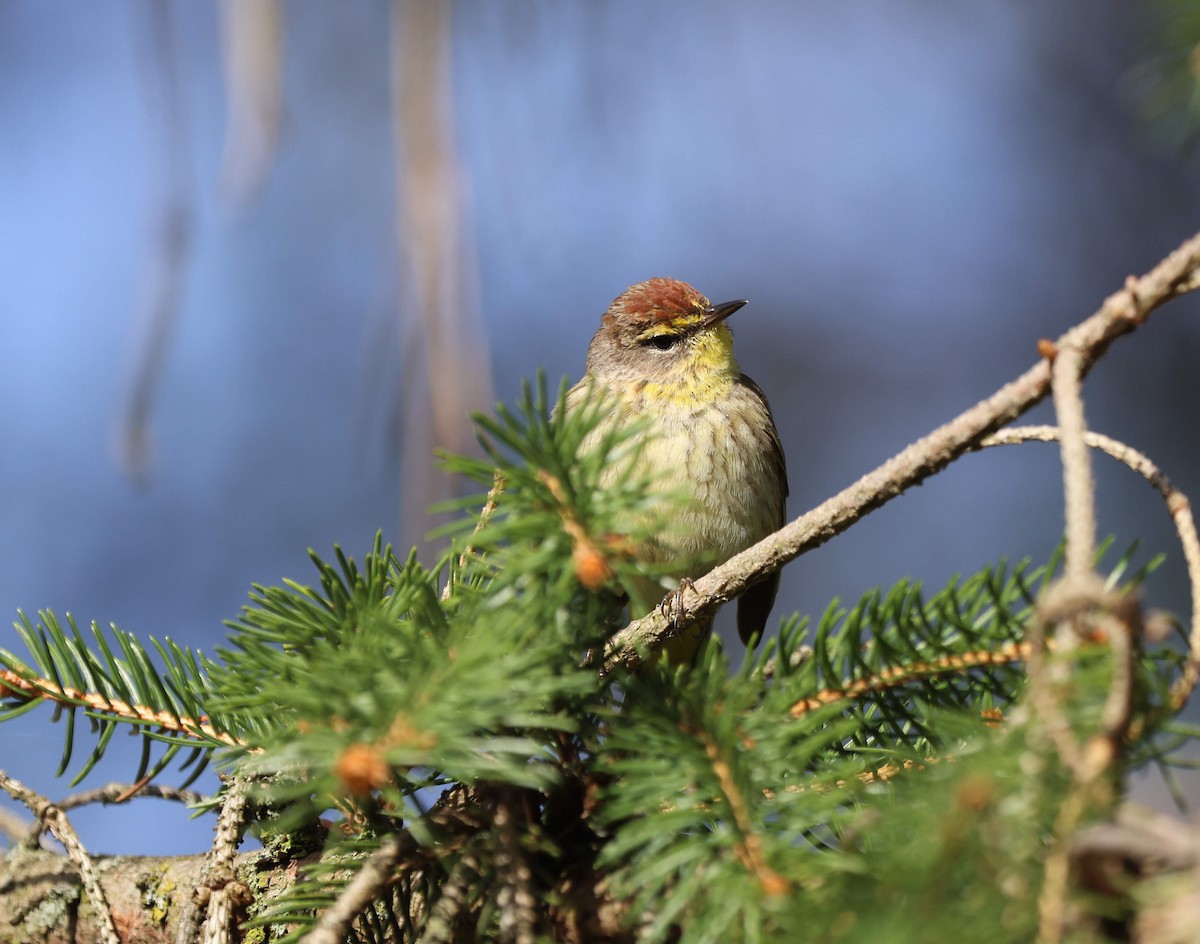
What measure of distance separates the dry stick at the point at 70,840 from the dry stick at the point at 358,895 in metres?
0.51

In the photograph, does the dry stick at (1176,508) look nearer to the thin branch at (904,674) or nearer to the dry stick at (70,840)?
the thin branch at (904,674)

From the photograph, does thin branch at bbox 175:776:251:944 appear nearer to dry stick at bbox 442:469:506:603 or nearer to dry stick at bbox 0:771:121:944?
dry stick at bbox 0:771:121:944

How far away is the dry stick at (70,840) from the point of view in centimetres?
127

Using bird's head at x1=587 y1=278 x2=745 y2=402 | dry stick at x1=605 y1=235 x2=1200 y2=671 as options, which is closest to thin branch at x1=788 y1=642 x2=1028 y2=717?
dry stick at x1=605 y1=235 x2=1200 y2=671

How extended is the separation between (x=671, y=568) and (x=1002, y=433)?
1.37ft

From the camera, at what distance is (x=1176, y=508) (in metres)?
0.95

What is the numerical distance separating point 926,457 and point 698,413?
1730 mm

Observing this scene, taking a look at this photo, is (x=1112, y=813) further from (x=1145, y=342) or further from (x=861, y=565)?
(x=1145, y=342)

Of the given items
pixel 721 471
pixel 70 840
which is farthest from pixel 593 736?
pixel 721 471

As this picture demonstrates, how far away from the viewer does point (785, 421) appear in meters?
6.18

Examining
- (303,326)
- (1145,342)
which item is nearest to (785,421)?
(1145,342)

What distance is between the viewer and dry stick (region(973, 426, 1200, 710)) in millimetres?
853

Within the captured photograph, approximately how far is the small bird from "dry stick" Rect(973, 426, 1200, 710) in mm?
1113

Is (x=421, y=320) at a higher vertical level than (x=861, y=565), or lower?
lower
